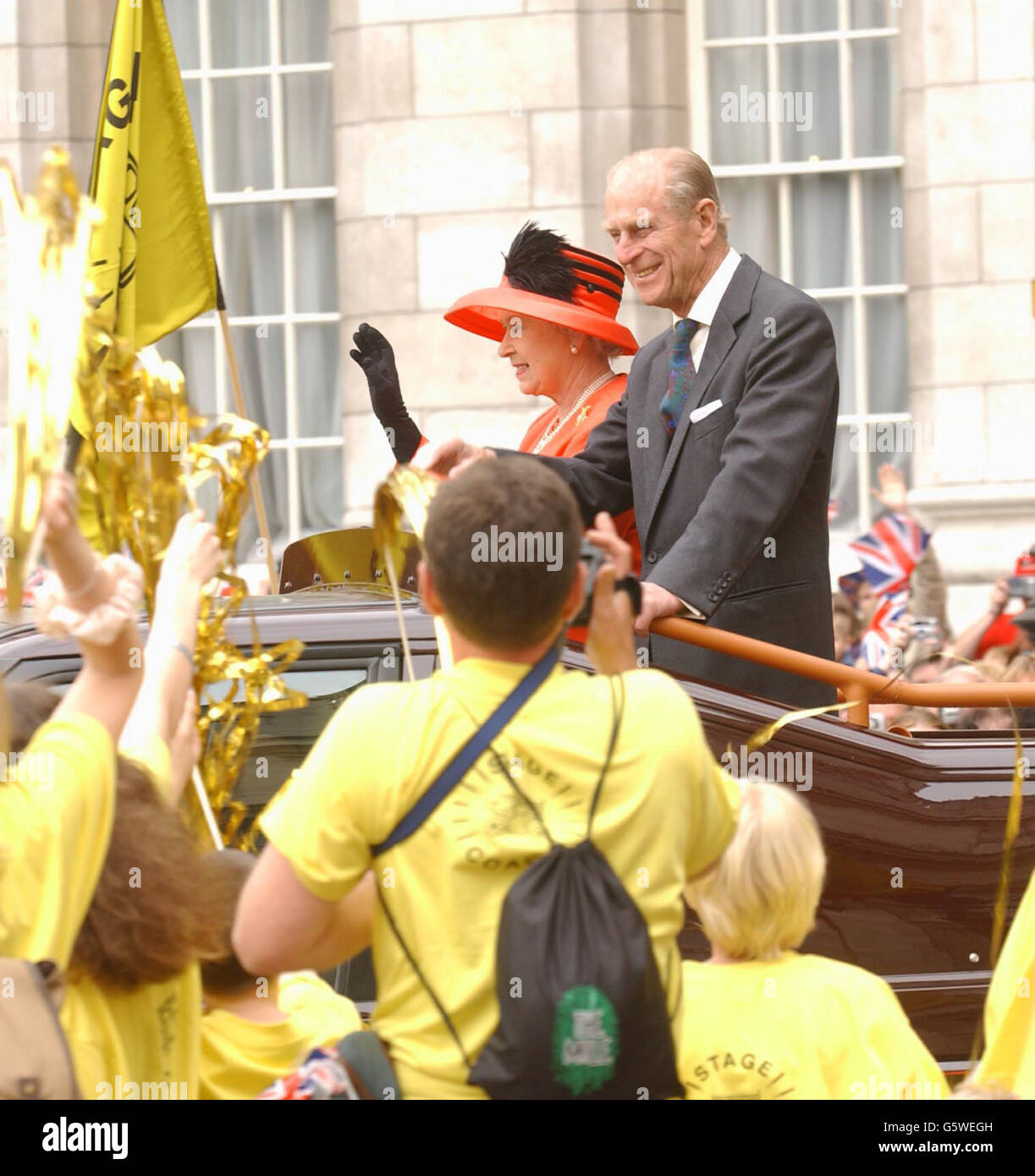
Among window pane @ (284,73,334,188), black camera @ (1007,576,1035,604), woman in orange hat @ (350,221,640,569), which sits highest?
window pane @ (284,73,334,188)

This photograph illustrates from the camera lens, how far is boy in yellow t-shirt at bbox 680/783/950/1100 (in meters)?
2.68

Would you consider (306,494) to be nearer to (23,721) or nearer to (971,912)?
(971,912)

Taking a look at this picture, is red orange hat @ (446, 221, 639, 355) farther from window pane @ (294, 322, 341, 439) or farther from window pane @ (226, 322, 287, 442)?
window pane @ (226, 322, 287, 442)

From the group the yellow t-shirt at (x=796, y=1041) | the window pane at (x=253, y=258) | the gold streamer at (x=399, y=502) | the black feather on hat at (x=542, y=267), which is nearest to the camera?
the yellow t-shirt at (x=796, y=1041)

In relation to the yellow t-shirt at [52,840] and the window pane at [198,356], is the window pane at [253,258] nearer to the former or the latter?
the window pane at [198,356]

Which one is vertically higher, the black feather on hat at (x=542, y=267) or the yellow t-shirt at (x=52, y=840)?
the black feather on hat at (x=542, y=267)

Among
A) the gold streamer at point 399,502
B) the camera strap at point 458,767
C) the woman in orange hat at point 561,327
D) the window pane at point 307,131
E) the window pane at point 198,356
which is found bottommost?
the camera strap at point 458,767

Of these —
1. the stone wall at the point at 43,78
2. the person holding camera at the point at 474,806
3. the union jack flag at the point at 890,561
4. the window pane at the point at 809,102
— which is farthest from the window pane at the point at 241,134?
the person holding camera at the point at 474,806

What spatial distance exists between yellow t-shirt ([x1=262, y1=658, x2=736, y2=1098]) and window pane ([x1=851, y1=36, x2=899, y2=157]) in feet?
30.2

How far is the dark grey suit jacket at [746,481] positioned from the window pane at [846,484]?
21.5 feet

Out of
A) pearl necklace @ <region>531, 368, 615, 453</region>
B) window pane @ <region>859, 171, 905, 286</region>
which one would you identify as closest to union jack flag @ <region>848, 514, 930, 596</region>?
window pane @ <region>859, 171, 905, 286</region>

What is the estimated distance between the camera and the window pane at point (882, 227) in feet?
36.3

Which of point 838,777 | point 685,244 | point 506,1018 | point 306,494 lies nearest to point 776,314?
point 685,244

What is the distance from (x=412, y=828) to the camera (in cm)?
227
